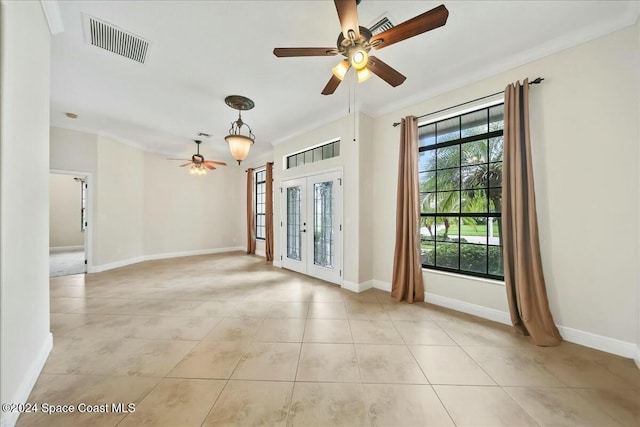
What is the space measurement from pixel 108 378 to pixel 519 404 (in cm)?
307

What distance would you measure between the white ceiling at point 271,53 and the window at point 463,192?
0.59 meters

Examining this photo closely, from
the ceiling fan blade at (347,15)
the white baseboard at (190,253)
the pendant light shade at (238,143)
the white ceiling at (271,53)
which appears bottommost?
the white baseboard at (190,253)

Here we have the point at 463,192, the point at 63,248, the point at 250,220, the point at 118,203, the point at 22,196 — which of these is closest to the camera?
the point at 22,196

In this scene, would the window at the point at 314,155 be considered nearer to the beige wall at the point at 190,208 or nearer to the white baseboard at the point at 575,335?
the white baseboard at the point at 575,335

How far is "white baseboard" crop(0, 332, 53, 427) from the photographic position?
1337 millimetres

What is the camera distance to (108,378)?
1.81m

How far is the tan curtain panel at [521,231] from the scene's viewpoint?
239cm

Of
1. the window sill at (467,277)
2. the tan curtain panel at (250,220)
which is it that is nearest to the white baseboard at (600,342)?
the window sill at (467,277)

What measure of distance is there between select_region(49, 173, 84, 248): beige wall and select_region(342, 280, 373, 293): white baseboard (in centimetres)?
1004

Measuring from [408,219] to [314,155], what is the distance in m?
2.37

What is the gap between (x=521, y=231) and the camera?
8.07 ft

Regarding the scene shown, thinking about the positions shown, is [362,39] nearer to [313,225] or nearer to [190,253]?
[313,225]

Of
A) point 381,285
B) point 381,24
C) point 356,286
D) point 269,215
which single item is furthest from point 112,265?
point 381,24

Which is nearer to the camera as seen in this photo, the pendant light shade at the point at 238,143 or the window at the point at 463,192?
the window at the point at 463,192
